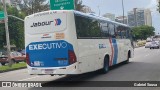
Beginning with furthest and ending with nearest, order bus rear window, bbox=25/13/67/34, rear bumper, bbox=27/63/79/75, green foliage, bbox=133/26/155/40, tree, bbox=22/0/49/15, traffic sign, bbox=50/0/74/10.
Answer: green foliage, bbox=133/26/155/40 → tree, bbox=22/0/49/15 → traffic sign, bbox=50/0/74/10 → bus rear window, bbox=25/13/67/34 → rear bumper, bbox=27/63/79/75

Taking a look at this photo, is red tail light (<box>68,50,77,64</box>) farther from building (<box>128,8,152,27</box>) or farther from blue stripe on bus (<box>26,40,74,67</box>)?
building (<box>128,8,152,27</box>)

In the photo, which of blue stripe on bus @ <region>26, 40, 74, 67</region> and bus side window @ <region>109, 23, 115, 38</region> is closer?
blue stripe on bus @ <region>26, 40, 74, 67</region>

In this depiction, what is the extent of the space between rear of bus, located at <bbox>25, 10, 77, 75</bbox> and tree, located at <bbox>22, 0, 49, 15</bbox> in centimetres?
6838

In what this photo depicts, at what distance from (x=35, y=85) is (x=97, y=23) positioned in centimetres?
480

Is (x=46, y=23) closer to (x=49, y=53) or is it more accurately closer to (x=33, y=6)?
(x=49, y=53)

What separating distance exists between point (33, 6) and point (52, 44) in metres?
70.1

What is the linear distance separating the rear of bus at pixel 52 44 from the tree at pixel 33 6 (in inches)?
2692

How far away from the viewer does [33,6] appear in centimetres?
8262

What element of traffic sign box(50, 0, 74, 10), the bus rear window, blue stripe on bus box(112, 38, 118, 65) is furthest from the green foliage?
the bus rear window

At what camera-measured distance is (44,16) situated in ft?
46.6

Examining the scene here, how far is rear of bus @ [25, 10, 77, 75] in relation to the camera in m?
13.6

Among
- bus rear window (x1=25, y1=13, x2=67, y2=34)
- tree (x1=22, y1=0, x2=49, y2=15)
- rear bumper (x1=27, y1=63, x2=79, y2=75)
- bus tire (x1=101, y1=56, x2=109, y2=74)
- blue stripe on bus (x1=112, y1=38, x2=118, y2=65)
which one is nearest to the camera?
rear bumper (x1=27, y1=63, x2=79, y2=75)

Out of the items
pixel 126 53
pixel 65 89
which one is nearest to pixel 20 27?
pixel 126 53

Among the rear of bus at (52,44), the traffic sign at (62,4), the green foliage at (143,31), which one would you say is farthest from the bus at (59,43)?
the green foliage at (143,31)
